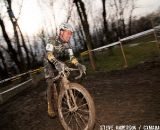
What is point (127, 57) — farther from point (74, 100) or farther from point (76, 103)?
point (74, 100)

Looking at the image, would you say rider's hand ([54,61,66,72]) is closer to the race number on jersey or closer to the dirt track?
the race number on jersey

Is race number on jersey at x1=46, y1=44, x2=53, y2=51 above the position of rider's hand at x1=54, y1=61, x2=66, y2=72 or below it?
above

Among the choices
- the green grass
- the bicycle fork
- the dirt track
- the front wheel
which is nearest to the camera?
the front wheel

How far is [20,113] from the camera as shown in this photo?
28.2ft

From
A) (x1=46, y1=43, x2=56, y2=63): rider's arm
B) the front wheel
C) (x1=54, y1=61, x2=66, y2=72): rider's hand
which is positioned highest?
(x1=46, y1=43, x2=56, y2=63): rider's arm

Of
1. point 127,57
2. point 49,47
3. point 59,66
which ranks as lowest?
point 127,57

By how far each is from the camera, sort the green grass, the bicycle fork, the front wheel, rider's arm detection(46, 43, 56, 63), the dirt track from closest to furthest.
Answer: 1. the front wheel
2. the bicycle fork
3. rider's arm detection(46, 43, 56, 63)
4. the dirt track
5. the green grass

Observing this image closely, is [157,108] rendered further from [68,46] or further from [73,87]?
[68,46]

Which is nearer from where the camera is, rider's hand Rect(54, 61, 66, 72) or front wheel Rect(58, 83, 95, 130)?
front wheel Rect(58, 83, 95, 130)

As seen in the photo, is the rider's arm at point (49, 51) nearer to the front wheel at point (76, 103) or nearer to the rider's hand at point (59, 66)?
the rider's hand at point (59, 66)

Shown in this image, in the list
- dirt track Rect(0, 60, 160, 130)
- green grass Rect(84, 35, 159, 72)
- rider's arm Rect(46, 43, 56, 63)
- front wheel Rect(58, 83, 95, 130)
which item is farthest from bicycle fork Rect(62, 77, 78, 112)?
green grass Rect(84, 35, 159, 72)

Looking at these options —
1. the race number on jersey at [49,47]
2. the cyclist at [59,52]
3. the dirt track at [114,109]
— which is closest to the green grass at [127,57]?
the dirt track at [114,109]

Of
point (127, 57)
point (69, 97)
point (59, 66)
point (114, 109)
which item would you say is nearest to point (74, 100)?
point (69, 97)

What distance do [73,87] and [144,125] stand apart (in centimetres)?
136
